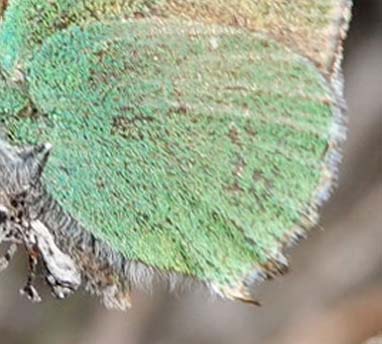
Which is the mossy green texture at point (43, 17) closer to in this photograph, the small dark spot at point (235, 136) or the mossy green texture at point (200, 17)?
the mossy green texture at point (200, 17)

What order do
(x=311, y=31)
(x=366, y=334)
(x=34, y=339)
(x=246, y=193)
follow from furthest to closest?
(x=34, y=339) < (x=366, y=334) < (x=246, y=193) < (x=311, y=31)

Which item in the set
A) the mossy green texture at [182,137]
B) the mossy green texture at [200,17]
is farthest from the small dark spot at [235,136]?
the mossy green texture at [200,17]

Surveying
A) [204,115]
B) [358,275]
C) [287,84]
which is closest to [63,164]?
[204,115]

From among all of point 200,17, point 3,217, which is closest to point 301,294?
point 3,217

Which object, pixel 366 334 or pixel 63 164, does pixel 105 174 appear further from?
pixel 366 334

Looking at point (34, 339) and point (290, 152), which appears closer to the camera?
point (290, 152)

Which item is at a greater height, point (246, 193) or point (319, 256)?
point (246, 193)

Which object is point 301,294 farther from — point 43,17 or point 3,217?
point 43,17

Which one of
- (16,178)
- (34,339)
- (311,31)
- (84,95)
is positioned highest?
(311,31)
